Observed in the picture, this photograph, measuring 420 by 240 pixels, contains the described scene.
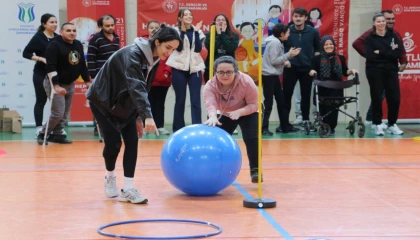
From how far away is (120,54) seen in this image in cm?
594

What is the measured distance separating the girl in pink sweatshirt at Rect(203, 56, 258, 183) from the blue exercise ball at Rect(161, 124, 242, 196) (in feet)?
1.08

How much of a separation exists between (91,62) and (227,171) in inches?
196

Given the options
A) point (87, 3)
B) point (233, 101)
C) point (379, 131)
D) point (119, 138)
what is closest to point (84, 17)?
point (87, 3)

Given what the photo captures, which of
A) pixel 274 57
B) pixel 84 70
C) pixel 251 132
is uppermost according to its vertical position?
pixel 274 57

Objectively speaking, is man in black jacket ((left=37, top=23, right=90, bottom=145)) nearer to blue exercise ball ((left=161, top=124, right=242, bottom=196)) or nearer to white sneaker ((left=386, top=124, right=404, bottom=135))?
blue exercise ball ((left=161, top=124, right=242, bottom=196))

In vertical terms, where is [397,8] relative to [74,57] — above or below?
above

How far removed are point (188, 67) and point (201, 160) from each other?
4771 millimetres

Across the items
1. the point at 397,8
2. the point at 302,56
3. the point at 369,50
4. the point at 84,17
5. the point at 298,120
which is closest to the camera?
the point at 369,50

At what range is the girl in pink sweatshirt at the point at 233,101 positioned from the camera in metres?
6.81

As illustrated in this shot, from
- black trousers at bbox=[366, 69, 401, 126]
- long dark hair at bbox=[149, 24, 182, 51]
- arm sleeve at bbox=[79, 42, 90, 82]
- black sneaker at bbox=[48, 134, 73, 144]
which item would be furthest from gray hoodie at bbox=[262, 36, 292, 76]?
long dark hair at bbox=[149, 24, 182, 51]

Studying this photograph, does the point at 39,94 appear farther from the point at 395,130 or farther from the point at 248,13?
the point at 395,130

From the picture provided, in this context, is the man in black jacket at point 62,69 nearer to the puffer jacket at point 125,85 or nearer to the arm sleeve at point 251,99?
the arm sleeve at point 251,99

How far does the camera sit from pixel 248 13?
1344 cm

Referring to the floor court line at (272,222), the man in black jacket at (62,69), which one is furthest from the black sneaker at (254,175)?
the man in black jacket at (62,69)
